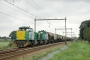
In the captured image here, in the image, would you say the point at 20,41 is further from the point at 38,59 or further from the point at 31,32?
the point at 38,59

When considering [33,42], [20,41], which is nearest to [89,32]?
[33,42]

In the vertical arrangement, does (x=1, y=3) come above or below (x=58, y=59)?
above

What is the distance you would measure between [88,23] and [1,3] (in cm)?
10113

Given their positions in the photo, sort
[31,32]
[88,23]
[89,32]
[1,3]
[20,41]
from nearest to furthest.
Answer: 1. [1,3]
2. [20,41]
3. [31,32]
4. [89,32]
5. [88,23]

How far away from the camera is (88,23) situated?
4722 inches

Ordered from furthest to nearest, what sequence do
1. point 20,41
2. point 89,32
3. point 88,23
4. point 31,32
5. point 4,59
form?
point 88,23 → point 89,32 → point 31,32 → point 20,41 → point 4,59

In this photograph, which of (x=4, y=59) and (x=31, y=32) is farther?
(x=31, y=32)

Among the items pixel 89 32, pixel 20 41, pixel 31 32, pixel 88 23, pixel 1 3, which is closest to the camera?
pixel 1 3

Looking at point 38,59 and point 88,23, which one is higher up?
point 88,23

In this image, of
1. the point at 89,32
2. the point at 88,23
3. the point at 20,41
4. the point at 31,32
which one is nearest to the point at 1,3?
the point at 20,41

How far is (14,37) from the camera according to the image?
1499 inches

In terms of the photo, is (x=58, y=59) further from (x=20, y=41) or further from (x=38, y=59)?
(x=20, y=41)

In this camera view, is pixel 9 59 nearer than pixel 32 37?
Yes

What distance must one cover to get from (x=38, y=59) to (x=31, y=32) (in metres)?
20.7
